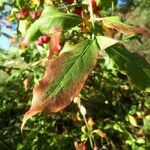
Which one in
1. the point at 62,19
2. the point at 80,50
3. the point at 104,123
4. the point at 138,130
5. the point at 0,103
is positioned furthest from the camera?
the point at 0,103

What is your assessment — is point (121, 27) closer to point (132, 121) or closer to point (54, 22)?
point (54, 22)

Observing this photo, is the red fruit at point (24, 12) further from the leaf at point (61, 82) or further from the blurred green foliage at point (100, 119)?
the leaf at point (61, 82)

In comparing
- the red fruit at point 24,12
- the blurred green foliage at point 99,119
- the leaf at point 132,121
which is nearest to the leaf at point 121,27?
the red fruit at point 24,12

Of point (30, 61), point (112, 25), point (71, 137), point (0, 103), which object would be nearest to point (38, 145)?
point (71, 137)

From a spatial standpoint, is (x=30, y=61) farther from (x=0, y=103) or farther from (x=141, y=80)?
(x=141, y=80)

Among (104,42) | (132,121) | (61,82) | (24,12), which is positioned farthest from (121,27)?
(132,121)

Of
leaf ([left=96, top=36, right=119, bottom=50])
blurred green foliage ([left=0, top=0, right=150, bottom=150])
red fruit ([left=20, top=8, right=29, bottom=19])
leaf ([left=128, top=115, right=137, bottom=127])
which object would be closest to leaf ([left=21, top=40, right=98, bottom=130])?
leaf ([left=96, top=36, right=119, bottom=50])
